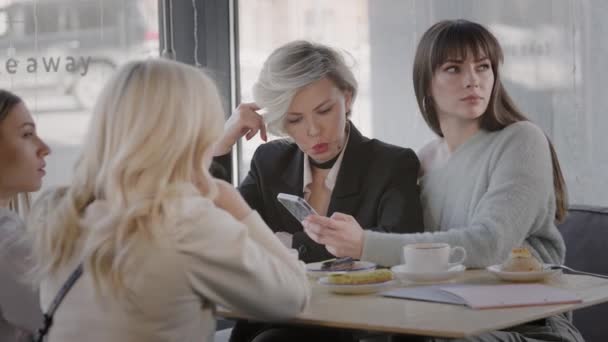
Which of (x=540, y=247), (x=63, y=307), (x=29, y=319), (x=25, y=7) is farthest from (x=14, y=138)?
(x=540, y=247)

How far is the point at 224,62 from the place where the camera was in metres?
4.21

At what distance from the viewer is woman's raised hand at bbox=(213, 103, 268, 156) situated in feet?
9.91

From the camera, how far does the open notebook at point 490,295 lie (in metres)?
1.86

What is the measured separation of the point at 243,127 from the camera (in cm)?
303

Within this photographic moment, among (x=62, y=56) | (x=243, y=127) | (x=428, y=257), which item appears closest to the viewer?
(x=428, y=257)

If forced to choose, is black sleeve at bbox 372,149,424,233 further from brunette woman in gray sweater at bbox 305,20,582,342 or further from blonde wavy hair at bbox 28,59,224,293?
blonde wavy hair at bbox 28,59,224,293

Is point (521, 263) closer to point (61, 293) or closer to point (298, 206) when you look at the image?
point (298, 206)

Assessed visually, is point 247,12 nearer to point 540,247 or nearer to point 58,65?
point 58,65

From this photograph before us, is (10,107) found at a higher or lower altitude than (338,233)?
higher

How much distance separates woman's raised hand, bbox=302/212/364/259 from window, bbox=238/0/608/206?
795 millimetres

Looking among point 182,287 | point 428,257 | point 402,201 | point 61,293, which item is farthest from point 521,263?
point 61,293

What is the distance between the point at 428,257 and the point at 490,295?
262 mm

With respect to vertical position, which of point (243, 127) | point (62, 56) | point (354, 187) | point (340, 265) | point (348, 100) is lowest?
point (340, 265)

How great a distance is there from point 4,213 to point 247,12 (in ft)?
7.85
